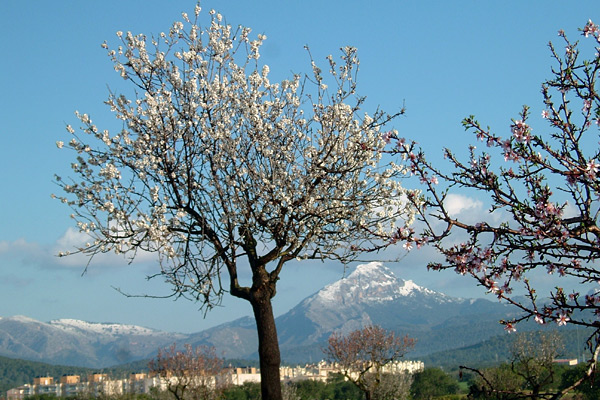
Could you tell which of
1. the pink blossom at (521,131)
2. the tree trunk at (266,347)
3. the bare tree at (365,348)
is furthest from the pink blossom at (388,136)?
the bare tree at (365,348)

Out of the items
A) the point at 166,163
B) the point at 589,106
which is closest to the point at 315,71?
the point at 166,163

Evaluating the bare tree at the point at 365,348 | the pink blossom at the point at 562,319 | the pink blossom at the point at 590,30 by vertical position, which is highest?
the pink blossom at the point at 590,30

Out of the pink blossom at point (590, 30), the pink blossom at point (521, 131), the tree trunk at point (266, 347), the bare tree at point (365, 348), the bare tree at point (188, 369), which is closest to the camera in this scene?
the pink blossom at point (521, 131)

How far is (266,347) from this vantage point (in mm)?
13984

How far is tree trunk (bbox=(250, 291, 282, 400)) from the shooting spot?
1386 centimetres

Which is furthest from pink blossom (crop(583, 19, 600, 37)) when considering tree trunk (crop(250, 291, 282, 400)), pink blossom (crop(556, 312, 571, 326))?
tree trunk (crop(250, 291, 282, 400))

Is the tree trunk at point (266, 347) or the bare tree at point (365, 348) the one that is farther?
the bare tree at point (365, 348)

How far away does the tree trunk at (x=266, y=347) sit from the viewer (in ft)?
45.5

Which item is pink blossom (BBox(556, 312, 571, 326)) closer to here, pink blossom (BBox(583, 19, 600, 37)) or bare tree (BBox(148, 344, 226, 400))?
pink blossom (BBox(583, 19, 600, 37))

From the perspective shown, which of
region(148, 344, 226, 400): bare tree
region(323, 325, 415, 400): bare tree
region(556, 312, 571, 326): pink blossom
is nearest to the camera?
region(556, 312, 571, 326): pink blossom

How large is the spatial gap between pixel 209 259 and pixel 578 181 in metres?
9.67

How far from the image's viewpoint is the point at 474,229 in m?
6.10

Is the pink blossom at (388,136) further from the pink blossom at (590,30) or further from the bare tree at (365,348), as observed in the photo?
the bare tree at (365,348)

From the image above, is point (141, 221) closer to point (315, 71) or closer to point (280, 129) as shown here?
point (280, 129)
